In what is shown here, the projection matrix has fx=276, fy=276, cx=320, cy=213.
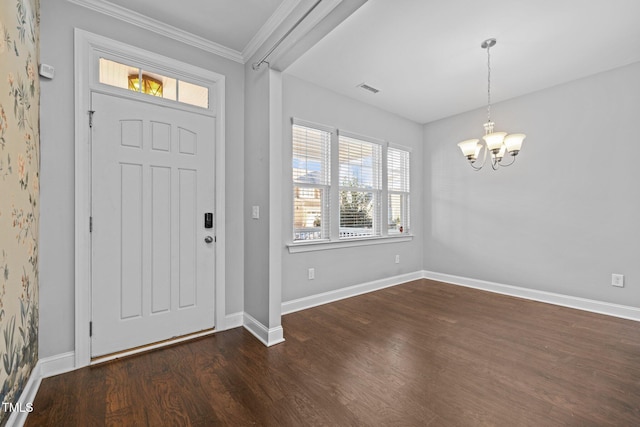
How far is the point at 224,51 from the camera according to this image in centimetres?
276

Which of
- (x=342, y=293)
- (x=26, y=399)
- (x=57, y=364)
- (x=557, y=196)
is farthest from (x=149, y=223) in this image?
(x=557, y=196)

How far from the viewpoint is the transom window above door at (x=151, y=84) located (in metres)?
2.24

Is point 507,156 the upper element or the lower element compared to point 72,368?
upper

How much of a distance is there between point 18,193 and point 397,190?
437 centimetres

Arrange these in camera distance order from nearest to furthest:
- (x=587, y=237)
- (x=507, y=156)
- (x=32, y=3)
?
(x=32, y=3) → (x=587, y=237) → (x=507, y=156)

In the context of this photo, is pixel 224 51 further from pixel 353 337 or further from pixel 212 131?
pixel 353 337

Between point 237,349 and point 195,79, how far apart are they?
2515mm

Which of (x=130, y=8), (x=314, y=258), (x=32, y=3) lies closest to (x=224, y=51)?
(x=130, y=8)

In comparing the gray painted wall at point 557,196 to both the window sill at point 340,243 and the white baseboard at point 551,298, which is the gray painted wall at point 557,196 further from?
the window sill at point 340,243

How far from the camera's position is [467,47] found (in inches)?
108

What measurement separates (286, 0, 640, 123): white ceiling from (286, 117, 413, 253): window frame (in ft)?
1.99

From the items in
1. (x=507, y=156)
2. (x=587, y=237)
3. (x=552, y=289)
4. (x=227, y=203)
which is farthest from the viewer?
(x=507, y=156)

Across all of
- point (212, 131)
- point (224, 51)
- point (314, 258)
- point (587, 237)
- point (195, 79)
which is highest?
point (224, 51)

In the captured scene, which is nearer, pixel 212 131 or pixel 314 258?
pixel 212 131
